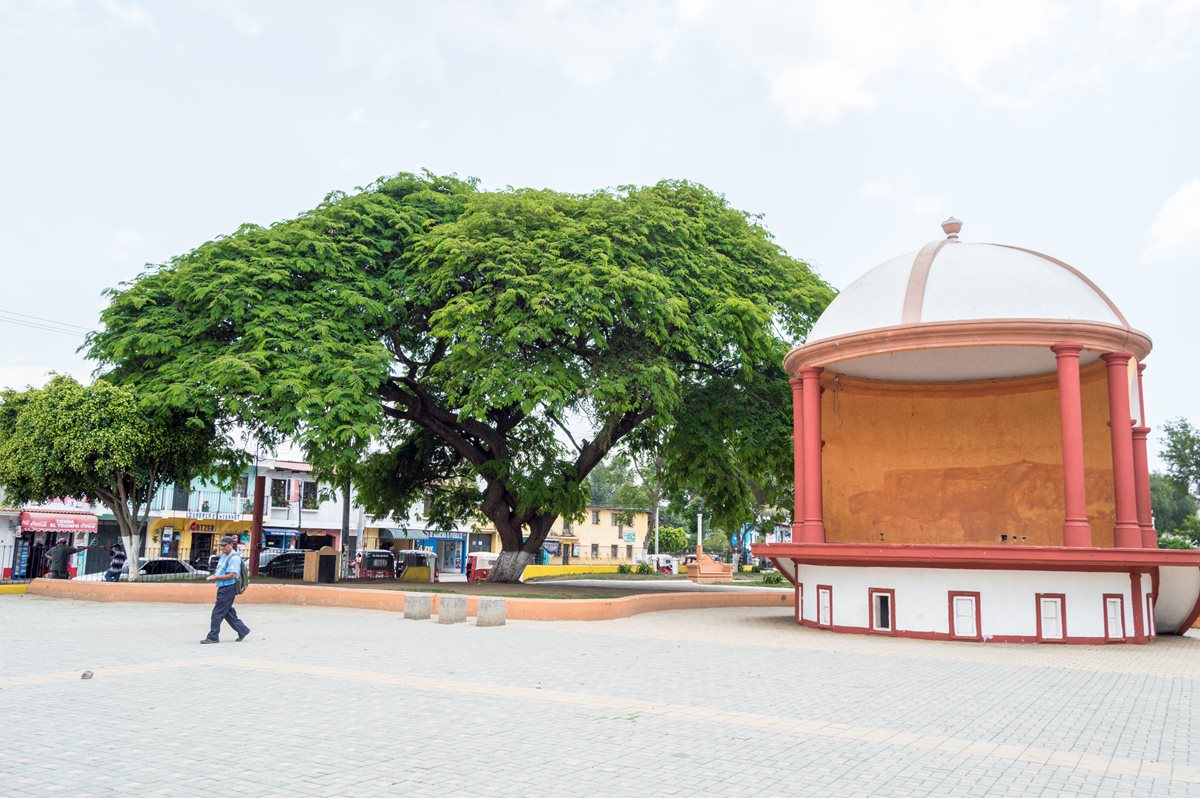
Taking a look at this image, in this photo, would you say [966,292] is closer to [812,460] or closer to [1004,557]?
[812,460]

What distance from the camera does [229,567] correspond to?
47.7ft

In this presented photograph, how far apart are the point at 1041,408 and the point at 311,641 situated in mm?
17539

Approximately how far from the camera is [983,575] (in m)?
17.1

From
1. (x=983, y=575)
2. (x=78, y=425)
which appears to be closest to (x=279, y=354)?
(x=78, y=425)

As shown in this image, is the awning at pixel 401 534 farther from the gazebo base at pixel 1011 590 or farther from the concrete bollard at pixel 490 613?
the gazebo base at pixel 1011 590

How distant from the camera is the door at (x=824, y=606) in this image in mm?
18903

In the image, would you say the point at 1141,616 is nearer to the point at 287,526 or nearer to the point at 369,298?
the point at 369,298

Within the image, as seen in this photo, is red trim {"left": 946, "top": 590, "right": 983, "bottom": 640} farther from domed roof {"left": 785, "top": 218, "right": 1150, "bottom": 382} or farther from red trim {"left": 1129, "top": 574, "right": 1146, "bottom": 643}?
domed roof {"left": 785, "top": 218, "right": 1150, "bottom": 382}

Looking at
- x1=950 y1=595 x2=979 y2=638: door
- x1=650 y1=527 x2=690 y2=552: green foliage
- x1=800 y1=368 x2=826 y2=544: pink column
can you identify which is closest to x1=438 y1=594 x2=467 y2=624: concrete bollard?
x1=800 y1=368 x2=826 y2=544: pink column

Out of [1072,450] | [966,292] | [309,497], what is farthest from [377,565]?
[1072,450]

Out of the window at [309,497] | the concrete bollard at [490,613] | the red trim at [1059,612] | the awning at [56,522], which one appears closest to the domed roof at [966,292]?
the red trim at [1059,612]

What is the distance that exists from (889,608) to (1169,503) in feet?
249

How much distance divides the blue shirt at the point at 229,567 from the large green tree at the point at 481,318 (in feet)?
23.7

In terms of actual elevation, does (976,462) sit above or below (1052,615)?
above
